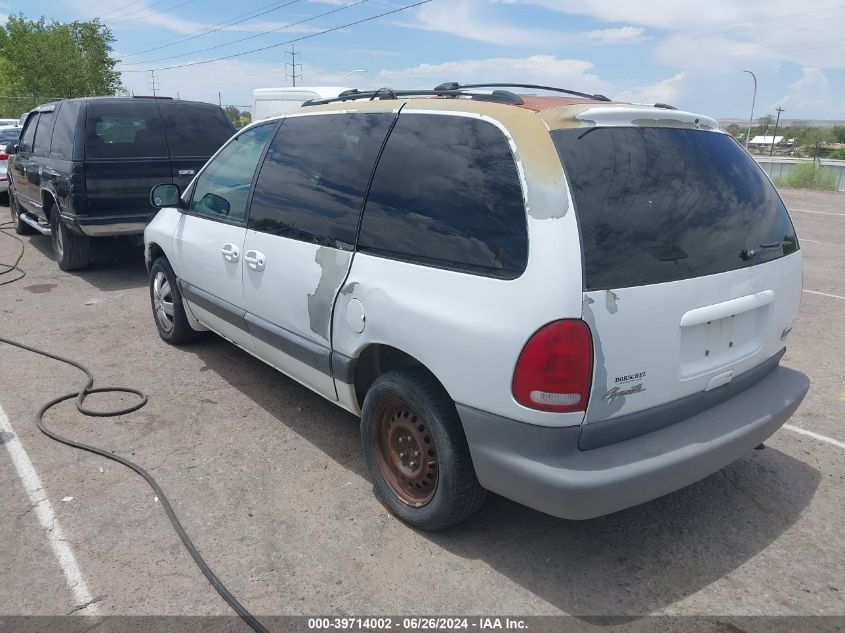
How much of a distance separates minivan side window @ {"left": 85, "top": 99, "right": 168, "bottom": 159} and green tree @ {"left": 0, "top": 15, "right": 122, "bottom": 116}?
38.0 meters

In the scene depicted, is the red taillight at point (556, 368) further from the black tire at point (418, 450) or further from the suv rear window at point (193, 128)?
the suv rear window at point (193, 128)

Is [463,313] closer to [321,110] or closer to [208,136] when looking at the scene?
[321,110]

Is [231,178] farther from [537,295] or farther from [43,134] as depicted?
[43,134]

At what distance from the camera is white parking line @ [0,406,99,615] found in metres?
2.67

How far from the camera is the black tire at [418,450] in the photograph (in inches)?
109

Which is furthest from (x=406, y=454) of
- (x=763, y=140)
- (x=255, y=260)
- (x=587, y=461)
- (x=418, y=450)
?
(x=763, y=140)

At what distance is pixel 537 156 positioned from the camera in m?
2.53

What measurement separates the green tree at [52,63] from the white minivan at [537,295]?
44.0 m

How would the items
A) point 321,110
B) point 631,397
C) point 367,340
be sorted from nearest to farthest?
point 631,397
point 367,340
point 321,110

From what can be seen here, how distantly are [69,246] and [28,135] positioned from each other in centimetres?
260

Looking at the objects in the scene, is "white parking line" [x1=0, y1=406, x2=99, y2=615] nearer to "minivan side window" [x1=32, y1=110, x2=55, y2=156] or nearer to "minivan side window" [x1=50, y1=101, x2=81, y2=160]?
"minivan side window" [x1=50, y1=101, x2=81, y2=160]

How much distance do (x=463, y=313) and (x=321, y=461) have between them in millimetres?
1608

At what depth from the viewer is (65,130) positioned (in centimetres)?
790

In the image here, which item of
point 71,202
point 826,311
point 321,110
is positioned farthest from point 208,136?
point 826,311
